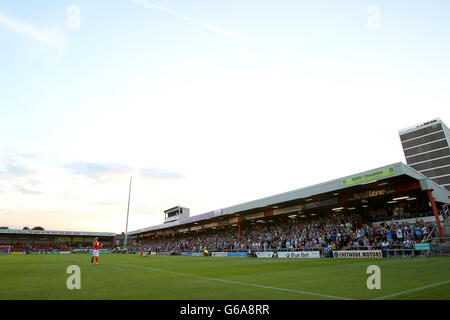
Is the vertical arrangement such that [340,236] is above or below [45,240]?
above

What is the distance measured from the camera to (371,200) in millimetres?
27656

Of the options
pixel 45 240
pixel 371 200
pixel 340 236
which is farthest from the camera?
pixel 45 240

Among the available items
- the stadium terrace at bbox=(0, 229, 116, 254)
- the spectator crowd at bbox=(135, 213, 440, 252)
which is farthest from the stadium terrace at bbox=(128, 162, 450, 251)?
the stadium terrace at bbox=(0, 229, 116, 254)

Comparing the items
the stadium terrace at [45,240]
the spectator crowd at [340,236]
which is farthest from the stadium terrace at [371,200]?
the stadium terrace at [45,240]

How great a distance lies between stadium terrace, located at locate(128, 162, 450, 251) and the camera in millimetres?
21281

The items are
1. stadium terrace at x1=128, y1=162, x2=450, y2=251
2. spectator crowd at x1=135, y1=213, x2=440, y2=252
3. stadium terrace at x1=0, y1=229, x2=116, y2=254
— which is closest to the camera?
spectator crowd at x1=135, y1=213, x2=440, y2=252

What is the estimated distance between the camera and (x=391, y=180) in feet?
73.7

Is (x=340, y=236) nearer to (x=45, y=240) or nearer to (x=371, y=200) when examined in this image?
(x=371, y=200)

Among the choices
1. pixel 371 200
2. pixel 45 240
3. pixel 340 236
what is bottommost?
pixel 45 240

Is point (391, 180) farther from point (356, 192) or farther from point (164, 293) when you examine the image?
point (164, 293)

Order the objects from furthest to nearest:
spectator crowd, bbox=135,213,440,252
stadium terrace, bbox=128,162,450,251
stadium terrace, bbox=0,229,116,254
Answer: stadium terrace, bbox=0,229,116,254
stadium terrace, bbox=128,162,450,251
spectator crowd, bbox=135,213,440,252

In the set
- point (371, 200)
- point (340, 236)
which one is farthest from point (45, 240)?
point (371, 200)

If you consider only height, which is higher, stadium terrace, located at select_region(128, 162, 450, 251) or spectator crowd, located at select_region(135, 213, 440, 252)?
stadium terrace, located at select_region(128, 162, 450, 251)

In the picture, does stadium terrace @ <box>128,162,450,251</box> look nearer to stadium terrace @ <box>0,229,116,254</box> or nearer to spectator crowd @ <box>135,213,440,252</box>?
spectator crowd @ <box>135,213,440,252</box>
